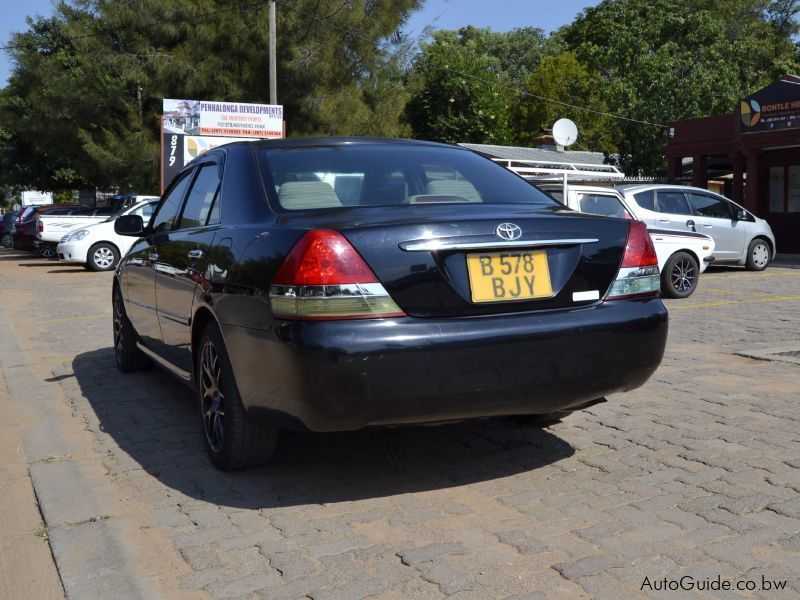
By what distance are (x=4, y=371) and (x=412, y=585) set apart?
5.73m

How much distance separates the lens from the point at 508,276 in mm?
3922

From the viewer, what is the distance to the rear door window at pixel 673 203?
15406 mm

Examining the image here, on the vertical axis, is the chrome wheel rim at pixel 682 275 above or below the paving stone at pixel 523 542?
above

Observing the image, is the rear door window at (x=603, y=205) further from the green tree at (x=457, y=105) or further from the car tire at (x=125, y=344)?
the green tree at (x=457, y=105)

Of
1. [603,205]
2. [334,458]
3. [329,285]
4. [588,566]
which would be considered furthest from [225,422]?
[603,205]

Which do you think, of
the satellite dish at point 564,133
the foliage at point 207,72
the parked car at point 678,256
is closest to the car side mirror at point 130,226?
the parked car at point 678,256

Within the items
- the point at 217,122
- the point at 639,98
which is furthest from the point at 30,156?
the point at 639,98

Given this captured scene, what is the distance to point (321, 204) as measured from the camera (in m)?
4.36

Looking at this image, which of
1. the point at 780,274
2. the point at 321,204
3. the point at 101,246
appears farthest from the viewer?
the point at 101,246

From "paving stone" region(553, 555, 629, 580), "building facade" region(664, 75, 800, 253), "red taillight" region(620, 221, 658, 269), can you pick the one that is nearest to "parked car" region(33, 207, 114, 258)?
"building facade" region(664, 75, 800, 253)

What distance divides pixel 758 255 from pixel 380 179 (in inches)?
564

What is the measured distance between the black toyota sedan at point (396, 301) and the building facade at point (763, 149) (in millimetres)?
18949

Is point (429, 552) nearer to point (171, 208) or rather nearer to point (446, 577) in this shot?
point (446, 577)

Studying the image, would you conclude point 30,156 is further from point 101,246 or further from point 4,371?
point 4,371
